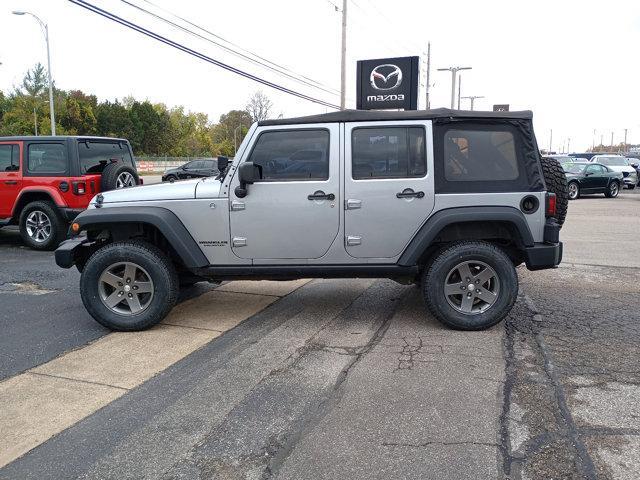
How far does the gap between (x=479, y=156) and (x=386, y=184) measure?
889mm

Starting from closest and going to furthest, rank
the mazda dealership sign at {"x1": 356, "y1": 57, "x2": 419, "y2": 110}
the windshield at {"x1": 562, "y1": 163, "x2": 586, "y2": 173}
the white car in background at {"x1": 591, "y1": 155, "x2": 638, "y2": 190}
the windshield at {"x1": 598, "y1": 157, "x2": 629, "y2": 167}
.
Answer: the windshield at {"x1": 562, "y1": 163, "x2": 586, "y2": 173} < the mazda dealership sign at {"x1": 356, "y1": 57, "x2": 419, "y2": 110} < the white car in background at {"x1": 591, "y1": 155, "x2": 638, "y2": 190} < the windshield at {"x1": 598, "y1": 157, "x2": 629, "y2": 167}

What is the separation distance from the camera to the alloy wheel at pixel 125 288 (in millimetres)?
4930

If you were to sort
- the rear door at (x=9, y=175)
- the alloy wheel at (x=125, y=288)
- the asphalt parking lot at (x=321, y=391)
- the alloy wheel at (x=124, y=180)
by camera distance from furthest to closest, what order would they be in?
the rear door at (x=9, y=175), the alloy wheel at (x=124, y=180), the alloy wheel at (x=125, y=288), the asphalt parking lot at (x=321, y=391)

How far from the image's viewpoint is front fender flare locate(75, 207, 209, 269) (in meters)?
4.75

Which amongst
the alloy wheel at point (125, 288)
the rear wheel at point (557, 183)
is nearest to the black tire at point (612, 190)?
the rear wheel at point (557, 183)

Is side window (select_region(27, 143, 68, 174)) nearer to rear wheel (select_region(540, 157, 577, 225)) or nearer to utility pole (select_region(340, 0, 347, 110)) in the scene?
rear wheel (select_region(540, 157, 577, 225))

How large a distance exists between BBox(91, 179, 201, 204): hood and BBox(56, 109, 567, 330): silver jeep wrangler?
0.06ft

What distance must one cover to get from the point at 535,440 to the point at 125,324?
11.8ft

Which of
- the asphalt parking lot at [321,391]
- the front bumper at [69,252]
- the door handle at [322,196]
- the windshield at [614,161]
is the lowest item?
the asphalt parking lot at [321,391]

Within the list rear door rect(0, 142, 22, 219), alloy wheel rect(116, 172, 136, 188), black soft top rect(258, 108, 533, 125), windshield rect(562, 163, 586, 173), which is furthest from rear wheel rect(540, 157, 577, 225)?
windshield rect(562, 163, 586, 173)

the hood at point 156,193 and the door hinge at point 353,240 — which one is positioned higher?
the hood at point 156,193

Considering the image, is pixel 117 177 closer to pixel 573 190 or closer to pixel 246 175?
pixel 246 175

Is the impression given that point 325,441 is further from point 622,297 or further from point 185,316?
point 622,297

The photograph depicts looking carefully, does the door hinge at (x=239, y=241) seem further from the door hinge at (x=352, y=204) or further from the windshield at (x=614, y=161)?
the windshield at (x=614, y=161)
